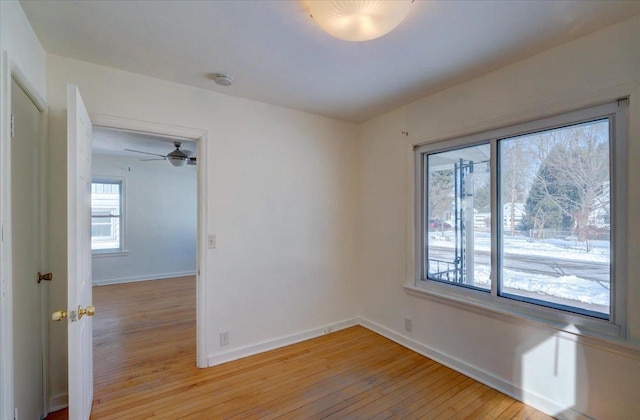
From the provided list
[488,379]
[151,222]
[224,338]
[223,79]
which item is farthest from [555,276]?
[151,222]

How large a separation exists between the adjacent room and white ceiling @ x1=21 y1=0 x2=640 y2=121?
0.02 meters

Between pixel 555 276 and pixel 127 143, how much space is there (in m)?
5.81

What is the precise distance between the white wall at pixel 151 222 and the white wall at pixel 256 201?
4.39m

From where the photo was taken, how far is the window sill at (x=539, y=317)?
1775 mm

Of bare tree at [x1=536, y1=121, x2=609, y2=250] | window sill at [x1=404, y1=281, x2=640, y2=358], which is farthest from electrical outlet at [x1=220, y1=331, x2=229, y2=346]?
bare tree at [x1=536, y1=121, x2=609, y2=250]

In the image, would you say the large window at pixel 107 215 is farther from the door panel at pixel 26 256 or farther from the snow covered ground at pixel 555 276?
the snow covered ground at pixel 555 276

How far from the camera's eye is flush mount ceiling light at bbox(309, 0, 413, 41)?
4.38 feet

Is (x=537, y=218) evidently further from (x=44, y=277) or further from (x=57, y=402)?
(x=57, y=402)

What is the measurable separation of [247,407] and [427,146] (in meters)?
2.74

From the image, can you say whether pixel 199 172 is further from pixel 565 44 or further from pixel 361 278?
pixel 565 44

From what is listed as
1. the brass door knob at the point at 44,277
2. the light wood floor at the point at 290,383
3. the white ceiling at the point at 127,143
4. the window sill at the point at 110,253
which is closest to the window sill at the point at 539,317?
the light wood floor at the point at 290,383

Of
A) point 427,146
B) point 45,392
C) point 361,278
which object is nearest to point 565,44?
point 427,146

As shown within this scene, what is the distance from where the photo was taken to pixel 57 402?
212cm

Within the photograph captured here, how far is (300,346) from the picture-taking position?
121 inches
